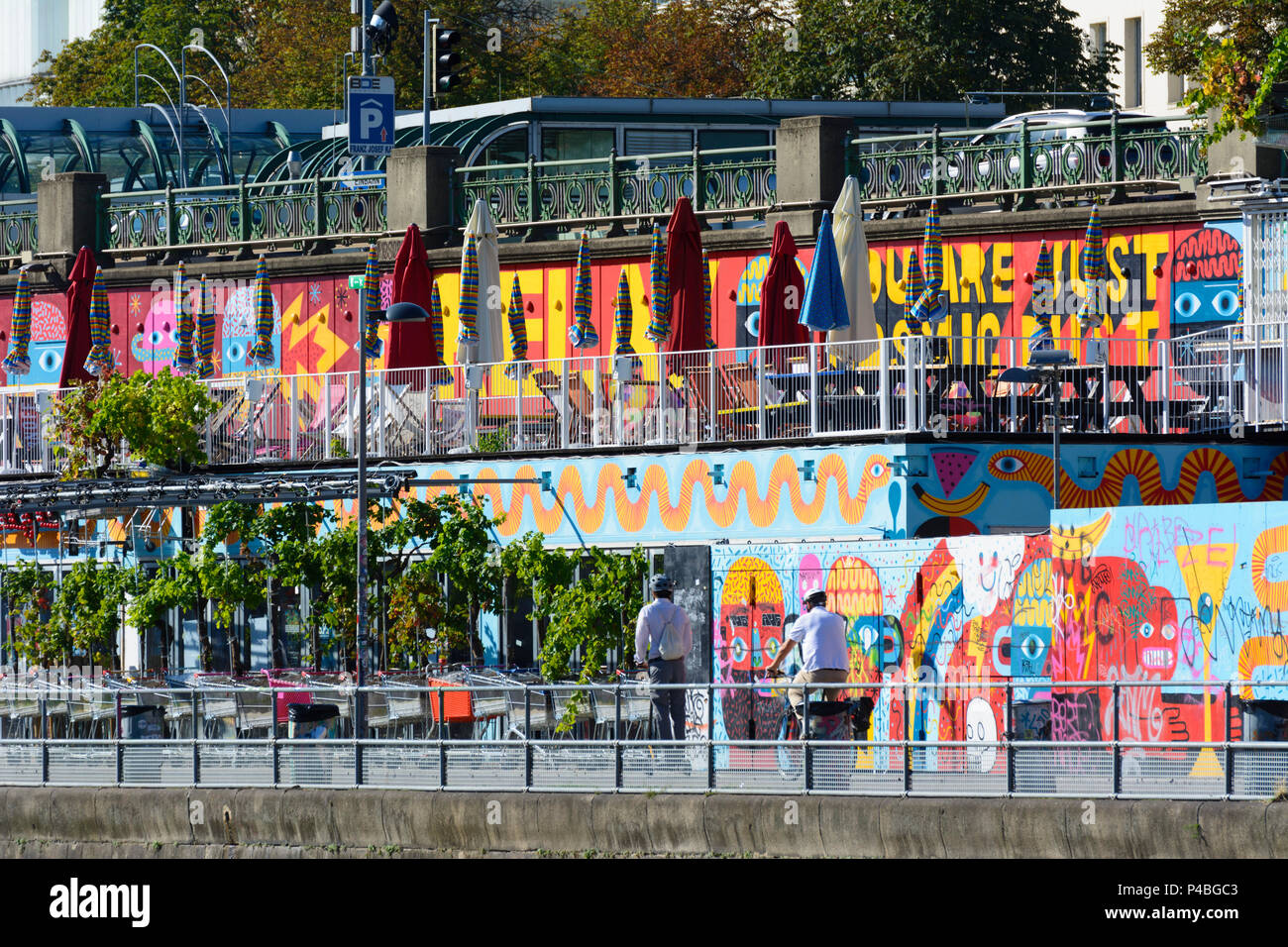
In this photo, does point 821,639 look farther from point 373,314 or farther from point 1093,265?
point 373,314

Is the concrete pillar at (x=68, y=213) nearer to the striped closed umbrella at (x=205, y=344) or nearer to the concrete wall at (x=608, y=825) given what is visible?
the striped closed umbrella at (x=205, y=344)

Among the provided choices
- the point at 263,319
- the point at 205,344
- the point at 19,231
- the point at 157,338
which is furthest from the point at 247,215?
the point at 19,231

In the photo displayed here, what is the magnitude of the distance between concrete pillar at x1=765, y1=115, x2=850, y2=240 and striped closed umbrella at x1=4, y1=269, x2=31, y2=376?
13349 millimetres

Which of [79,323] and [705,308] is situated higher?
[79,323]

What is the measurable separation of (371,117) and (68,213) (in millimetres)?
7030

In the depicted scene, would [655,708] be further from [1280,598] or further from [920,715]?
[1280,598]

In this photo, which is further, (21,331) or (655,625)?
(21,331)

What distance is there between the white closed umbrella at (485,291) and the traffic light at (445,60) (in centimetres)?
180

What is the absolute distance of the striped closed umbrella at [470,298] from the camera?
125ft

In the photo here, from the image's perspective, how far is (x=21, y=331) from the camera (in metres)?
45.9

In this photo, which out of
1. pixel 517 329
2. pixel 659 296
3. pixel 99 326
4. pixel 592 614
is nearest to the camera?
pixel 592 614

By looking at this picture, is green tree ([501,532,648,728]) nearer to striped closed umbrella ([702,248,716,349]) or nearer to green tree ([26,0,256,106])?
striped closed umbrella ([702,248,716,349])

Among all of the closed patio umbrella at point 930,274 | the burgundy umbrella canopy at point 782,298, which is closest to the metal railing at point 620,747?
the burgundy umbrella canopy at point 782,298
